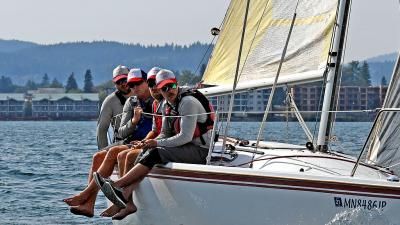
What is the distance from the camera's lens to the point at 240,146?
1210 centimetres

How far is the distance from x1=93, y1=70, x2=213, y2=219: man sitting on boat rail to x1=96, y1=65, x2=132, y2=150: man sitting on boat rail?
1.90 m

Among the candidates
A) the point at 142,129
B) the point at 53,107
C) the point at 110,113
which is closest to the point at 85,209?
the point at 142,129

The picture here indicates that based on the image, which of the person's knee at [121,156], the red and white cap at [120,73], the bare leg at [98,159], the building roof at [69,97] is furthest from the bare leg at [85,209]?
the building roof at [69,97]

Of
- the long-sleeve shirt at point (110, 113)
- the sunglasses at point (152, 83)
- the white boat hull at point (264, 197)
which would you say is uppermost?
the sunglasses at point (152, 83)

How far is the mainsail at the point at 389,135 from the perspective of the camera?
1128 centimetres

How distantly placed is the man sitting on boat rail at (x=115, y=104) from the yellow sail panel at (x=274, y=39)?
1.32m

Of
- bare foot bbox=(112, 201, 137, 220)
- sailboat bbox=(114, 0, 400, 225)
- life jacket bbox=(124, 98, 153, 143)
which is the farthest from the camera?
life jacket bbox=(124, 98, 153, 143)

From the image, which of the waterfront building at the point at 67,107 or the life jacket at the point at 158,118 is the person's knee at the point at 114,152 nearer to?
the life jacket at the point at 158,118

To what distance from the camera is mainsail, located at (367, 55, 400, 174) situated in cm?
1128

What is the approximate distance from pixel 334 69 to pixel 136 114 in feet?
6.91

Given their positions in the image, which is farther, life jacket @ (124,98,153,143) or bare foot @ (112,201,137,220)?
life jacket @ (124,98,153,143)

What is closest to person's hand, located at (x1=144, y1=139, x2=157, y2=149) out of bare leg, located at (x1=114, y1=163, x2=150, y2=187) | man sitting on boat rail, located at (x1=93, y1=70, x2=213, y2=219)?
man sitting on boat rail, located at (x1=93, y1=70, x2=213, y2=219)

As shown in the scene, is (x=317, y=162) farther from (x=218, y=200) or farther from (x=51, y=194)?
(x=51, y=194)

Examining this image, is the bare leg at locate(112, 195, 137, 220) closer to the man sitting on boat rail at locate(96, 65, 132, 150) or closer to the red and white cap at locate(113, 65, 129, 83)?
the man sitting on boat rail at locate(96, 65, 132, 150)
